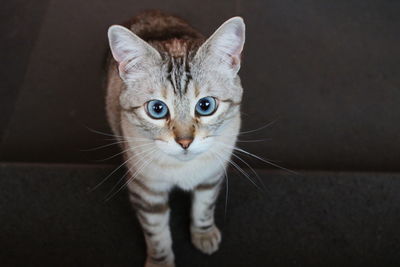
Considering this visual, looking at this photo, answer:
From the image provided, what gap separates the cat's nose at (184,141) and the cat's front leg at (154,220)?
0.82 feet

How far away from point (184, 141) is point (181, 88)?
0.13 m

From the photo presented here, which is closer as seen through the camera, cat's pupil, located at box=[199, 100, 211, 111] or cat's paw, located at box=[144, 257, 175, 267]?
cat's pupil, located at box=[199, 100, 211, 111]

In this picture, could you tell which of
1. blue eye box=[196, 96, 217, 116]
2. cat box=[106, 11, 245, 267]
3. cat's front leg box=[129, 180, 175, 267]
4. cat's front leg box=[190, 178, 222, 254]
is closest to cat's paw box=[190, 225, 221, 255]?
cat's front leg box=[190, 178, 222, 254]

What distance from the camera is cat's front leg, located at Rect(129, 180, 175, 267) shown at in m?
1.24

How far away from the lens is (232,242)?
4.72 ft

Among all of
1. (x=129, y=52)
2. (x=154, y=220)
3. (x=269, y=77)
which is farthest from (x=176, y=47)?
(x=269, y=77)

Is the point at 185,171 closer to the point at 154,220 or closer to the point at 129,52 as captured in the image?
the point at 154,220

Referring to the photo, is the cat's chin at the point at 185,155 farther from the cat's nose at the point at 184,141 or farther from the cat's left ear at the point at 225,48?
the cat's left ear at the point at 225,48

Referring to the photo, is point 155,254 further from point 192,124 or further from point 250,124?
point 250,124

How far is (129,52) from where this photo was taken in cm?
103

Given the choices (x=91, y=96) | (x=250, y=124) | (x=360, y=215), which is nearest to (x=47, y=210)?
(x=91, y=96)

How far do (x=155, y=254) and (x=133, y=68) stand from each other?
2.01 ft

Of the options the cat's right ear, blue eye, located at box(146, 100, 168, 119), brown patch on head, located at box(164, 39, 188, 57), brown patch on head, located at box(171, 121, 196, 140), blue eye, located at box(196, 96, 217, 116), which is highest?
brown patch on head, located at box(164, 39, 188, 57)

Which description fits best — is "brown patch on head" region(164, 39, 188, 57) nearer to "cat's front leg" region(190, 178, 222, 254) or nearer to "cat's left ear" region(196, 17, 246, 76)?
"cat's left ear" region(196, 17, 246, 76)
